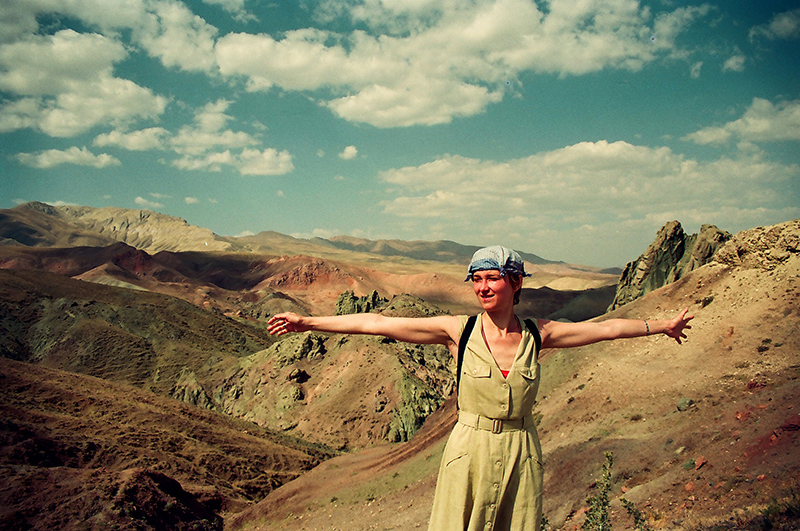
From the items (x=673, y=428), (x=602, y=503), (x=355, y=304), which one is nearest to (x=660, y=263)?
(x=355, y=304)

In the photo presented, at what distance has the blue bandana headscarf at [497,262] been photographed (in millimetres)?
3315

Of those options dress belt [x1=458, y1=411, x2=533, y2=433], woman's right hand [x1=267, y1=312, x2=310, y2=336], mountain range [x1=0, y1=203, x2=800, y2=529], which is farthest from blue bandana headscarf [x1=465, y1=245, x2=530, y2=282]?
mountain range [x1=0, y1=203, x2=800, y2=529]

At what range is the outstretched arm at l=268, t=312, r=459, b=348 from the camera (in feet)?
11.6

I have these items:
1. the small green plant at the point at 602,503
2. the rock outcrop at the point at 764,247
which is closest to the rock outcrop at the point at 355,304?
the rock outcrop at the point at 764,247

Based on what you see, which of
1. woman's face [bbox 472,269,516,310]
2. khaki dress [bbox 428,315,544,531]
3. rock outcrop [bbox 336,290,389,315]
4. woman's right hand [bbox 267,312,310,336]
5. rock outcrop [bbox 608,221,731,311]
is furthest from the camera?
rock outcrop [bbox 336,290,389,315]

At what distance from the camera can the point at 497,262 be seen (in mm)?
3330

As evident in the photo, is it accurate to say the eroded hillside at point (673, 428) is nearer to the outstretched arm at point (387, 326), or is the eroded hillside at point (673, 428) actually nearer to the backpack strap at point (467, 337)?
the backpack strap at point (467, 337)

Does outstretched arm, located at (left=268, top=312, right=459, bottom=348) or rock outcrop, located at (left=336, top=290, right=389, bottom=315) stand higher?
outstretched arm, located at (left=268, top=312, right=459, bottom=348)

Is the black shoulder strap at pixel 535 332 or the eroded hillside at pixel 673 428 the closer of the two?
the black shoulder strap at pixel 535 332

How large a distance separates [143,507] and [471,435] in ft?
52.8

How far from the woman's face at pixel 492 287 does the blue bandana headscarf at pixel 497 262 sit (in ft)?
0.11

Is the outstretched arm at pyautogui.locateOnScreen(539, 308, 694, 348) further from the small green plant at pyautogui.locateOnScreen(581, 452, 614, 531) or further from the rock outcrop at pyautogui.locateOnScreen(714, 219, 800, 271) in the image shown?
the rock outcrop at pyautogui.locateOnScreen(714, 219, 800, 271)

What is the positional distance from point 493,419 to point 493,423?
0.08 ft

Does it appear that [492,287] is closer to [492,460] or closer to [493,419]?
[493,419]
